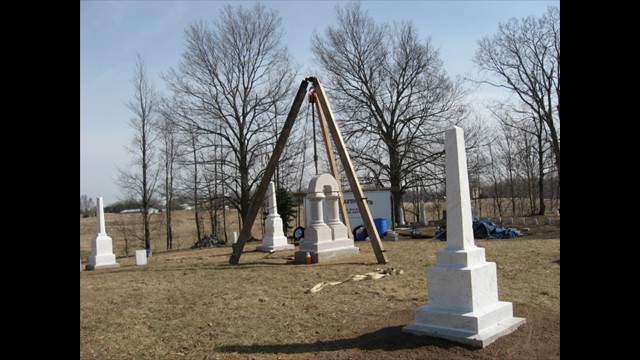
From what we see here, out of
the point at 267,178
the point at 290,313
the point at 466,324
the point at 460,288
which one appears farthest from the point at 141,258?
the point at 466,324

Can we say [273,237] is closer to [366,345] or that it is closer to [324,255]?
[324,255]

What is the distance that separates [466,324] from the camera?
4.83 meters

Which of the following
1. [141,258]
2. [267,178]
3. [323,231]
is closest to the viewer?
[267,178]

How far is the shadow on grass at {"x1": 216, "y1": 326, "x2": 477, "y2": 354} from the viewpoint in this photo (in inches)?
188

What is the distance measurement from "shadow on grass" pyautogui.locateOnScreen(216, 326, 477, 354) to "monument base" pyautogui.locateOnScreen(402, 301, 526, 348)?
75 millimetres

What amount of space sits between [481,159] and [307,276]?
85.9 ft

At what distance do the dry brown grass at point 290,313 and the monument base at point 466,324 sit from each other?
88 mm

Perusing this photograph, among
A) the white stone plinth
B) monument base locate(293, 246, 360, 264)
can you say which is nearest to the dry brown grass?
monument base locate(293, 246, 360, 264)

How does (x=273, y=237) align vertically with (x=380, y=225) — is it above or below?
below

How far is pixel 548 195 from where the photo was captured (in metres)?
45.0

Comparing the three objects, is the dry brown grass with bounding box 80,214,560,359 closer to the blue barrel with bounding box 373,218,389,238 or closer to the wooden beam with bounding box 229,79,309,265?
the wooden beam with bounding box 229,79,309,265

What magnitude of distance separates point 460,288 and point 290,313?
2.73 m
